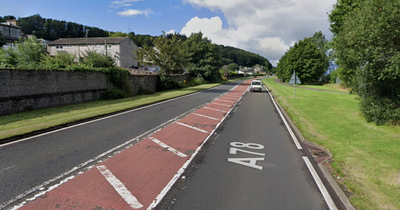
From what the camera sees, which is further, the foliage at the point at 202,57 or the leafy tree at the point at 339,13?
the foliage at the point at 202,57

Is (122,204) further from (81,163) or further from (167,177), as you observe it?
(81,163)

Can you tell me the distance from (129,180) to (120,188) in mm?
359

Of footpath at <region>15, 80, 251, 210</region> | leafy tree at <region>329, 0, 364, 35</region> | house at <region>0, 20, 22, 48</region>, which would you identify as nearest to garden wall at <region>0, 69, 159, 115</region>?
footpath at <region>15, 80, 251, 210</region>

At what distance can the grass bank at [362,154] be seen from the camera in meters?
4.25

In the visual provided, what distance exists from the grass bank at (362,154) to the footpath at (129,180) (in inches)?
139

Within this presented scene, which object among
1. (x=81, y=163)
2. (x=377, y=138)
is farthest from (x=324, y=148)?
(x=81, y=163)

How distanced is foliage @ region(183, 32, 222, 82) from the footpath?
42333 millimetres

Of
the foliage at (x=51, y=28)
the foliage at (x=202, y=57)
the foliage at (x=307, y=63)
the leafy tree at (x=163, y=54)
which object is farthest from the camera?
the foliage at (x=51, y=28)

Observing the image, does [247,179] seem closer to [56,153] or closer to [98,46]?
[56,153]

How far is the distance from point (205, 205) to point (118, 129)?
619 cm

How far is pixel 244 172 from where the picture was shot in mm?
5387

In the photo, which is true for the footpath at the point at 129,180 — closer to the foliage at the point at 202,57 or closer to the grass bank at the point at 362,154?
the grass bank at the point at 362,154

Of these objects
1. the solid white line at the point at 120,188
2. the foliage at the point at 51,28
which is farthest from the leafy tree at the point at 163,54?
the foliage at the point at 51,28

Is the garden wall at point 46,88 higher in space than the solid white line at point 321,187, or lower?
higher
